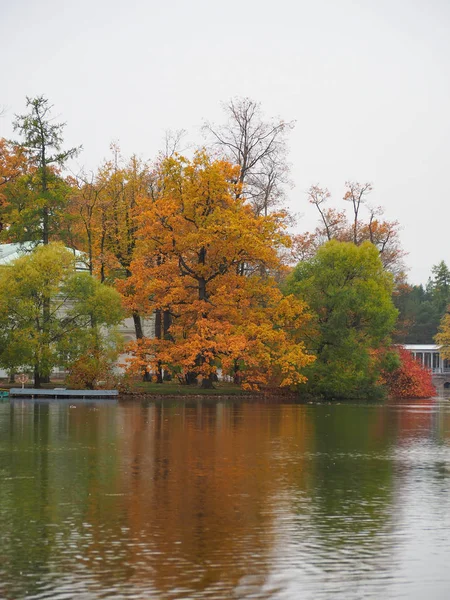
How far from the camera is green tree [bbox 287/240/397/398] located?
58.4 meters

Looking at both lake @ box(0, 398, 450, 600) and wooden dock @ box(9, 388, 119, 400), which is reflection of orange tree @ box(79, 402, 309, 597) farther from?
wooden dock @ box(9, 388, 119, 400)

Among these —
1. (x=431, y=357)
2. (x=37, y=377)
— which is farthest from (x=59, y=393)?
(x=431, y=357)

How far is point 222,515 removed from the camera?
48.0ft

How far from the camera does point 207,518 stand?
14.3m

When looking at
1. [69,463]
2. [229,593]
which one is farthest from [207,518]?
[69,463]

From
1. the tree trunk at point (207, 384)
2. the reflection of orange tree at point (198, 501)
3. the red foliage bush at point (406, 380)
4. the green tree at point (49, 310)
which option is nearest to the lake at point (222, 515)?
the reflection of orange tree at point (198, 501)

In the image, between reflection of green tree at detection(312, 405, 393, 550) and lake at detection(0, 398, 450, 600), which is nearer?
lake at detection(0, 398, 450, 600)

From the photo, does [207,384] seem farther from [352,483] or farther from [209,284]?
[352,483]

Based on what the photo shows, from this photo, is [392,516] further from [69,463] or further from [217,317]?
[217,317]

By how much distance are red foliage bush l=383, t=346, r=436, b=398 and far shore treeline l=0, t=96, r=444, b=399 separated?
12.4 ft

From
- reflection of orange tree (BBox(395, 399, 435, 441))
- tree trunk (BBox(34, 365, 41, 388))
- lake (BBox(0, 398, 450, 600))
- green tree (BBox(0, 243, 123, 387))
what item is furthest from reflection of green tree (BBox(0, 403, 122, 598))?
tree trunk (BBox(34, 365, 41, 388))

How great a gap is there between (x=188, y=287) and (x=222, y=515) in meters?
44.0

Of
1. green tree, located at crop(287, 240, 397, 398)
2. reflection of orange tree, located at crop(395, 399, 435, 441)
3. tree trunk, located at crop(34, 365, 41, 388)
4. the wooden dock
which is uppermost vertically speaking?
green tree, located at crop(287, 240, 397, 398)

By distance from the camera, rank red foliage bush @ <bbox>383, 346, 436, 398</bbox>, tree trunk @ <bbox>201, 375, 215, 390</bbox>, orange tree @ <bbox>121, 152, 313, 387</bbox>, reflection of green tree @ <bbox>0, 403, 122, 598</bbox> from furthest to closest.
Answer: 1. red foliage bush @ <bbox>383, 346, 436, 398</bbox>
2. tree trunk @ <bbox>201, 375, 215, 390</bbox>
3. orange tree @ <bbox>121, 152, 313, 387</bbox>
4. reflection of green tree @ <bbox>0, 403, 122, 598</bbox>
